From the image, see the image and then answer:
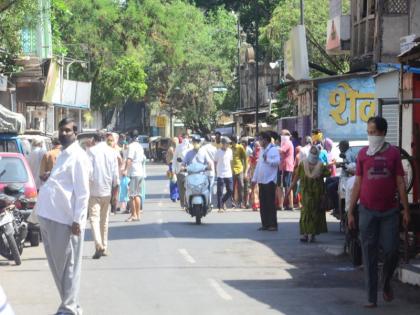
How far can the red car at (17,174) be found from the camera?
622 inches

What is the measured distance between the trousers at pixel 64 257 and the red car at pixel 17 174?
20.1 feet

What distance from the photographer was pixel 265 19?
6506cm

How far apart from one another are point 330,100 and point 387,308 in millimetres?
20236

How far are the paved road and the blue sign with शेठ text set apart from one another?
11.0m

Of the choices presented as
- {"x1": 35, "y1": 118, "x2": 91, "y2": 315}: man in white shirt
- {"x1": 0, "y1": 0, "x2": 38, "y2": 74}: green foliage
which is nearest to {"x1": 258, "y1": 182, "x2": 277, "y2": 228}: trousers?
{"x1": 0, "y1": 0, "x2": 38, "y2": 74}: green foliage

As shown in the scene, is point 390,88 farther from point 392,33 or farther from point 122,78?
point 122,78

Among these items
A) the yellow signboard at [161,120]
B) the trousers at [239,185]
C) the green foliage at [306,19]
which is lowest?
the trousers at [239,185]

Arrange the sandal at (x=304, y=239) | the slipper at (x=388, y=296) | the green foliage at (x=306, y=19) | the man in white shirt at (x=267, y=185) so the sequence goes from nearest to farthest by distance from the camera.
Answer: the slipper at (x=388, y=296)
the sandal at (x=304, y=239)
the man in white shirt at (x=267, y=185)
the green foliage at (x=306, y=19)

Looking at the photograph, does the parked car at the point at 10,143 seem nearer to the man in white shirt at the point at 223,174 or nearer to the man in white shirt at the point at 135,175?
the man in white shirt at the point at 135,175

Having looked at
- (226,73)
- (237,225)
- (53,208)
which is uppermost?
(226,73)

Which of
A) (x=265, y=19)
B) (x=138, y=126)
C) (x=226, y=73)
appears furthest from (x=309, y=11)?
(x=138, y=126)

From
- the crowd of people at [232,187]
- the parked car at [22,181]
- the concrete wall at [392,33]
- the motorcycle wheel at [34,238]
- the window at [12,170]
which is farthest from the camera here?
the concrete wall at [392,33]

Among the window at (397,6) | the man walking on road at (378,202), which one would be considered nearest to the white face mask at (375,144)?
the man walking on road at (378,202)

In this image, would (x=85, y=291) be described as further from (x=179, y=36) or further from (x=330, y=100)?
(x=179, y=36)
